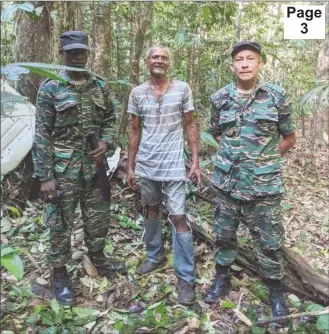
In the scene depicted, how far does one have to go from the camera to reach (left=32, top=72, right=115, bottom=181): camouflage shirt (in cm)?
327

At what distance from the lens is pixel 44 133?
3.30m

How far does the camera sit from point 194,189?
16.5 feet

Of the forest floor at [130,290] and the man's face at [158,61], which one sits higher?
the man's face at [158,61]

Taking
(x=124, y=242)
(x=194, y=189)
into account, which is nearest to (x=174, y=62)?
(x=194, y=189)

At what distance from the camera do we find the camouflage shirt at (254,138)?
3.10 m

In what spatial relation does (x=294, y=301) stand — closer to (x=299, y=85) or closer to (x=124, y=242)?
(x=124, y=242)

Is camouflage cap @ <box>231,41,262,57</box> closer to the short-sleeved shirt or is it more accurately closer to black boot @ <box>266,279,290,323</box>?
the short-sleeved shirt

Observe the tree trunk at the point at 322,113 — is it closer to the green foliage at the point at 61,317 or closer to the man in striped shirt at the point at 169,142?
the man in striped shirt at the point at 169,142

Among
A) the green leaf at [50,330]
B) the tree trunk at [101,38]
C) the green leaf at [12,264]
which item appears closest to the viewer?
the green leaf at [12,264]

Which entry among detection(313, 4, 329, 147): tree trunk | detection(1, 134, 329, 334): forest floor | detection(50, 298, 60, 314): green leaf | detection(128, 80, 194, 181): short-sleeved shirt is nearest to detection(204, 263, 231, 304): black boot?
detection(1, 134, 329, 334): forest floor

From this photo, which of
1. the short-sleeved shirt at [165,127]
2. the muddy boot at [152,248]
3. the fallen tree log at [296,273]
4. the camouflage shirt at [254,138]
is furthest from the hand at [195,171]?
the fallen tree log at [296,273]

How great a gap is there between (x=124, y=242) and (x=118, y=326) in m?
1.38

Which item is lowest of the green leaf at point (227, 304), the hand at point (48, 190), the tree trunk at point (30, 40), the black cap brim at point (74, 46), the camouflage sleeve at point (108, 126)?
the green leaf at point (227, 304)

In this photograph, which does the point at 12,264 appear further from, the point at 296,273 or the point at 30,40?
the point at 30,40
